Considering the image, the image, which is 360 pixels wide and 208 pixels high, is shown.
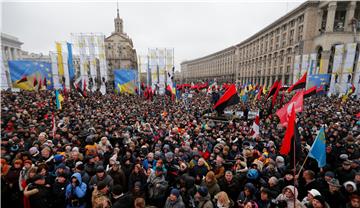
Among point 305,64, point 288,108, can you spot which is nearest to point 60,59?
point 288,108

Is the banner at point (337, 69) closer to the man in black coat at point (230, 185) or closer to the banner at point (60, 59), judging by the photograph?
the man in black coat at point (230, 185)

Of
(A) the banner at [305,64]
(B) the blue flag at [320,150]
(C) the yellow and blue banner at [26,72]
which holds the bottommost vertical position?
(B) the blue flag at [320,150]

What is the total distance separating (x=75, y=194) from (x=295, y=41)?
1929 inches

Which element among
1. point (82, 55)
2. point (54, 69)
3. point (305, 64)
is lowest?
point (54, 69)

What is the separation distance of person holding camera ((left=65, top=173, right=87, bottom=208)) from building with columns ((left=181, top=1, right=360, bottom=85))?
1443 inches

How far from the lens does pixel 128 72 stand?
2264 centimetres

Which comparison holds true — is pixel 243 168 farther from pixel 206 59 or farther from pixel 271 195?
pixel 206 59

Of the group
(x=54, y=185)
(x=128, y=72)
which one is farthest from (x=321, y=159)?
(x=128, y=72)

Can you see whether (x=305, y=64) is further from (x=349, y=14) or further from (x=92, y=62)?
(x=92, y=62)

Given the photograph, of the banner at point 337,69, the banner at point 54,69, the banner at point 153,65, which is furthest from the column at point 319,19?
the banner at point 54,69

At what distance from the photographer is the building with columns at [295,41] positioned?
32.1m

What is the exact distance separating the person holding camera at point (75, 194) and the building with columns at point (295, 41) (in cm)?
3666

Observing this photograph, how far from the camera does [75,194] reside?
320cm

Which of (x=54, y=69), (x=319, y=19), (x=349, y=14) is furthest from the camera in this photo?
(x=319, y=19)
